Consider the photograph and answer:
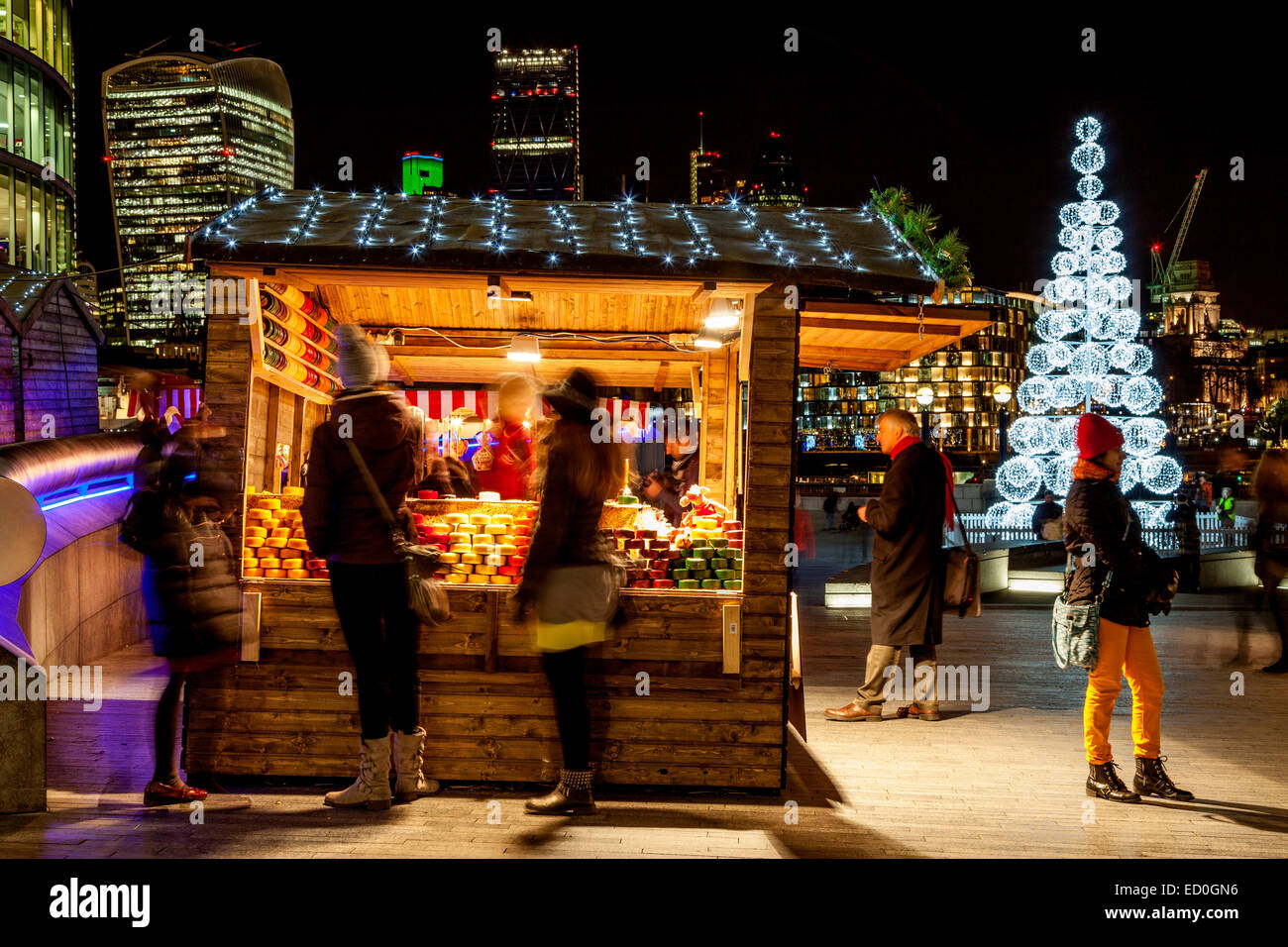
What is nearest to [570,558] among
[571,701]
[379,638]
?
[571,701]

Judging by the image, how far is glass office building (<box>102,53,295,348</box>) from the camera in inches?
2175

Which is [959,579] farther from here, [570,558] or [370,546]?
[370,546]

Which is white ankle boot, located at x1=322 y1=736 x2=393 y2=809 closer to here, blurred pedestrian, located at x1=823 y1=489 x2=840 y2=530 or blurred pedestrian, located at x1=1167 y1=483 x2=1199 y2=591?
blurred pedestrian, located at x1=1167 y1=483 x2=1199 y2=591

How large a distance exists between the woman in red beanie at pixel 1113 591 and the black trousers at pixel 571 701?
2682mm

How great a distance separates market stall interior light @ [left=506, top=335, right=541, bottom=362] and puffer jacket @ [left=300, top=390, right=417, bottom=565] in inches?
135

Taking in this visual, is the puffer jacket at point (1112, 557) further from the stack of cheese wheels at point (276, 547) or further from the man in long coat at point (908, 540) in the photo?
the stack of cheese wheels at point (276, 547)

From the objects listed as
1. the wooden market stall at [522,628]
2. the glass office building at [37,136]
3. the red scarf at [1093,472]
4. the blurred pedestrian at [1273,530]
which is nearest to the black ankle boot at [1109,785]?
the red scarf at [1093,472]

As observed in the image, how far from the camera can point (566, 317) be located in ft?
26.8

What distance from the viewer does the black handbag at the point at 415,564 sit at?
450 centimetres

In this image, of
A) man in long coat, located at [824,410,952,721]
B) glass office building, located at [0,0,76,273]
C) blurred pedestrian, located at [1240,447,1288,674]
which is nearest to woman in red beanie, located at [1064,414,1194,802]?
man in long coat, located at [824,410,952,721]

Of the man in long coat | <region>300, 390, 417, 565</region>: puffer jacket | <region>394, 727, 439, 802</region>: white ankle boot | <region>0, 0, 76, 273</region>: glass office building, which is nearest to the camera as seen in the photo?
<region>300, 390, 417, 565</region>: puffer jacket

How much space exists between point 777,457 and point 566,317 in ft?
11.6
